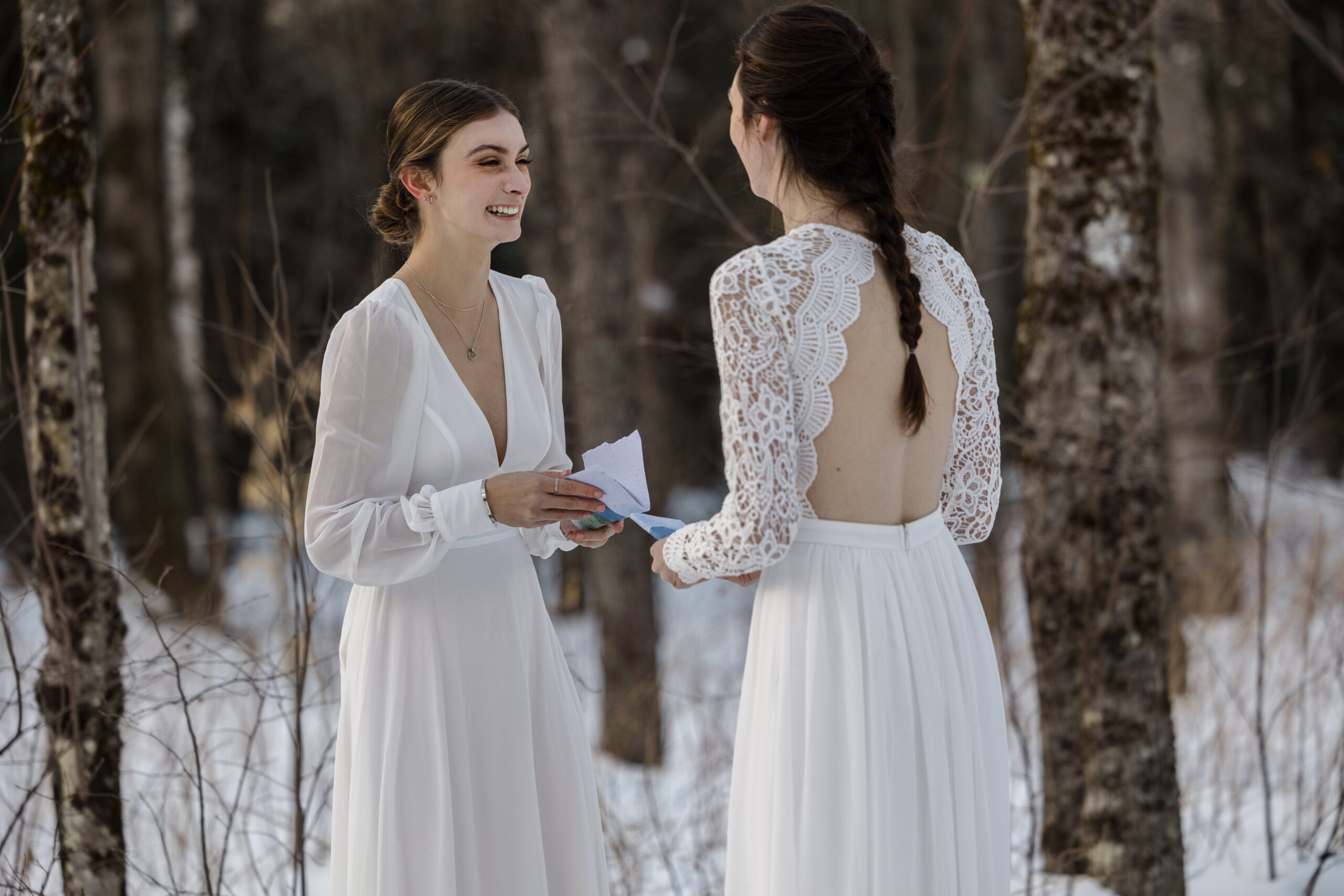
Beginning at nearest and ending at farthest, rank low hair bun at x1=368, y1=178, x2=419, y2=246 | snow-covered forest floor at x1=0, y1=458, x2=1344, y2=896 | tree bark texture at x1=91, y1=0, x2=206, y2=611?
low hair bun at x1=368, y1=178, x2=419, y2=246 < snow-covered forest floor at x1=0, y1=458, x2=1344, y2=896 < tree bark texture at x1=91, y1=0, x2=206, y2=611

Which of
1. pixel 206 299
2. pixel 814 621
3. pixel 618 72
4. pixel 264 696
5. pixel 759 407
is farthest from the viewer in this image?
pixel 206 299

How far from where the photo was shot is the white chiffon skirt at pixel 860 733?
1928mm

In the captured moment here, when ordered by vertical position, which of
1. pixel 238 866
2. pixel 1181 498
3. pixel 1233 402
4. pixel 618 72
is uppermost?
pixel 618 72

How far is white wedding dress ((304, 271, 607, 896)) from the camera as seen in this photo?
208 centimetres

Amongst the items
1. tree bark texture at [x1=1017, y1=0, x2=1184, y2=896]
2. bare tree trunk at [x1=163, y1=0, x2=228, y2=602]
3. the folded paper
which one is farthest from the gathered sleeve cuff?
bare tree trunk at [x1=163, y1=0, x2=228, y2=602]

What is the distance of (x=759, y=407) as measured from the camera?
6.01 feet

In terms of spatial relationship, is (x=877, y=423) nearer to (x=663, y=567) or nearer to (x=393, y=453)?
(x=663, y=567)

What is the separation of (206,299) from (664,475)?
890cm

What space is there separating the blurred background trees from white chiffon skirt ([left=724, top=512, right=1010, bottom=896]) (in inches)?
27.8

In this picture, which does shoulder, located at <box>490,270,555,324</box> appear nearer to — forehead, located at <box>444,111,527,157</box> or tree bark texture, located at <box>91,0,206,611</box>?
forehead, located at <box>444,111,527,157</box>

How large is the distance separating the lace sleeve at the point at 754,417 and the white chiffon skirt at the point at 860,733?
140 mm

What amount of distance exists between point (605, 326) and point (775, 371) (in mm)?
4009

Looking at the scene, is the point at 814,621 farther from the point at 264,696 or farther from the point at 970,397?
the point at 264,696

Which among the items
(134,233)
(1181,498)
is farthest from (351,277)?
(1181,498)
